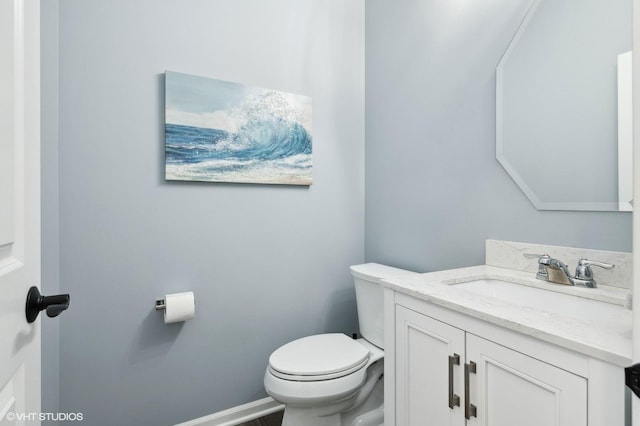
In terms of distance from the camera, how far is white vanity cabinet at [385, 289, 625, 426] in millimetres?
577

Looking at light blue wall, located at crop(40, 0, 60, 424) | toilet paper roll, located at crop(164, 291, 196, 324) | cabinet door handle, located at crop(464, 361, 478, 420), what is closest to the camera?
cabinet door handle, located at crop(464, 361, 478, 420)

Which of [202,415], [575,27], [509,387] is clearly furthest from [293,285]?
[575,27]

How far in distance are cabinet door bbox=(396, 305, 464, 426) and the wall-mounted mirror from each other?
0.66 metres

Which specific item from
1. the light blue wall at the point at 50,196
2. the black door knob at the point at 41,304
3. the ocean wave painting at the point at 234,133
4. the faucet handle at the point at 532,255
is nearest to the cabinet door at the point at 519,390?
the faucet handle at the point at 532,255

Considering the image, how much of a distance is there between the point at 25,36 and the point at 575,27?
4.98ft

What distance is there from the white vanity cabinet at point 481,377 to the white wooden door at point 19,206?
0.91 metres

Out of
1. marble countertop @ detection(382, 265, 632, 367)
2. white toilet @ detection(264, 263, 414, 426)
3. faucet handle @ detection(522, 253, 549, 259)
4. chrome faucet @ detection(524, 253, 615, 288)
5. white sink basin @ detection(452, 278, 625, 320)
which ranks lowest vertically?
white toilet @ detection(264, 263, 414, 426)

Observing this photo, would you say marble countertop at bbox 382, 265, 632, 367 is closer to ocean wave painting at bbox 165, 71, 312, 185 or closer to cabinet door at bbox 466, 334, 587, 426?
cabinet door at bbox 466, 334, 587, 426

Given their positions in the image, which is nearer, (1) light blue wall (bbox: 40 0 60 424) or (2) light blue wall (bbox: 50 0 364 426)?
(1) light blue wall (bbox: 40 0 60 424)

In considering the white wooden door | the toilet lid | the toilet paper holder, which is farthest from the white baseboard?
the white wooden door

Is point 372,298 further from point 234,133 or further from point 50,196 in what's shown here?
point 50,196

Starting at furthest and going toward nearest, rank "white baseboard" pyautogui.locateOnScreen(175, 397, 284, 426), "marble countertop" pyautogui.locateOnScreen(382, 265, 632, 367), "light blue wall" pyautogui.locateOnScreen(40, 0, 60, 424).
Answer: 1. "white baseboard" pyautogui.locateOnScreen(175, 397, 284, 426)
2. "light blue wall" pyautogui.locateOnScreen(40, 0, 60, 424)
3. "marble countertop" pyautogui.locateOnScreen(382, 265, 632, 367)

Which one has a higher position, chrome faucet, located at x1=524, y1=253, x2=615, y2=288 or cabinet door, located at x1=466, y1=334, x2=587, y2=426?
chrome faucet, located at x1=524, y1=253, x2=615, y2=288

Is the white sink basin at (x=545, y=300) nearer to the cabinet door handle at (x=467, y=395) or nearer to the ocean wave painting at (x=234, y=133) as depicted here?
the cabinet door handle at (x=467, y=395)
